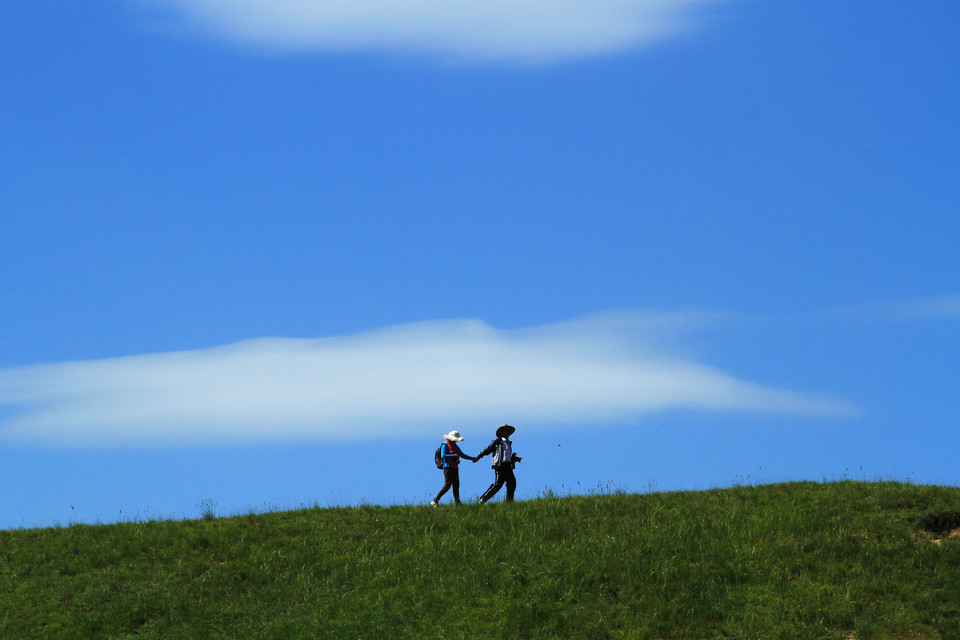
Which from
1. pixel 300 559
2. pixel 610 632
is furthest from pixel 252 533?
pixel 610 632

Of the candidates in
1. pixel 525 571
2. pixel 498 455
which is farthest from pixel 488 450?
pixel 525 571

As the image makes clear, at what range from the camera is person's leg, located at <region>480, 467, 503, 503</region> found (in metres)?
29.8

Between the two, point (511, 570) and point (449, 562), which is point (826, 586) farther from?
point (449, 562)

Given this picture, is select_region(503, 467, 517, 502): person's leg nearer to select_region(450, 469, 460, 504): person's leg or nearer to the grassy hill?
the grassy hill

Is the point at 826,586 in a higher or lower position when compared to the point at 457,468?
lower

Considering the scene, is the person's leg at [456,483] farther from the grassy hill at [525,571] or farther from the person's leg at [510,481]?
the person's leg at [510,481]

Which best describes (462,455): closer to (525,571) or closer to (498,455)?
(498,455)

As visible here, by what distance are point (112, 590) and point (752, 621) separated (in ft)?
51.0

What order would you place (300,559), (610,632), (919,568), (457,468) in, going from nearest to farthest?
1. (610,632)
2. (919,568)
3. (300,559)
4. (457,468)

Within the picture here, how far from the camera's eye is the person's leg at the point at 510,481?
29828 millimetres

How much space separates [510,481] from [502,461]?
74cm

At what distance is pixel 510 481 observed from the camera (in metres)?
30.0

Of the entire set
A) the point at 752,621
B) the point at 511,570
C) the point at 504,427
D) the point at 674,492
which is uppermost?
the point at 504,427

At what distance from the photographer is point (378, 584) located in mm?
25203
